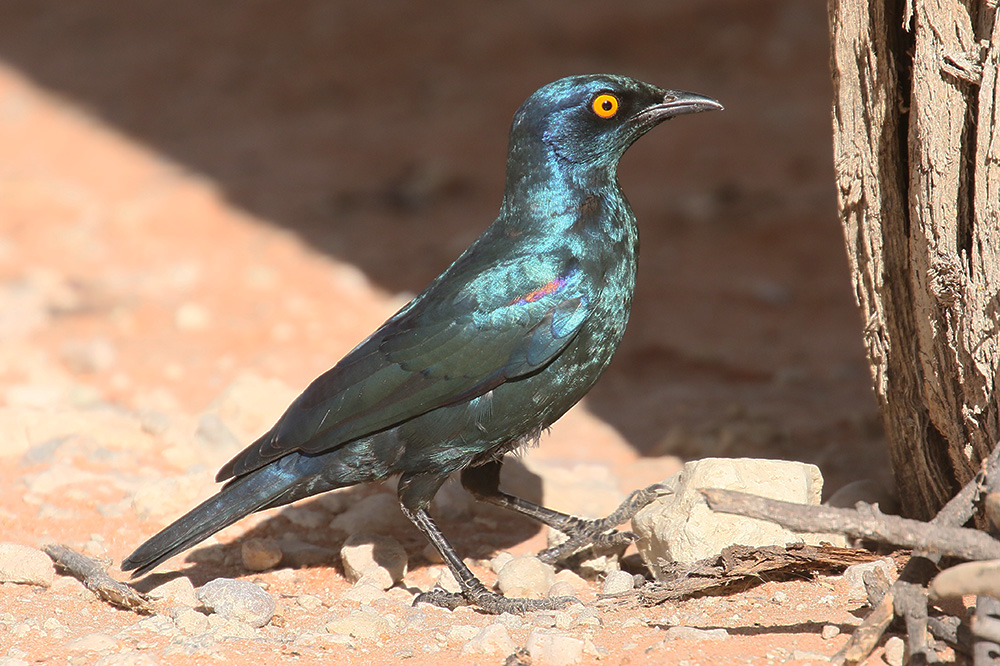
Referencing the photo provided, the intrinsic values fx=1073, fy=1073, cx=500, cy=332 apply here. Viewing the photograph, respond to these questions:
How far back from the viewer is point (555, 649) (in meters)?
2.83

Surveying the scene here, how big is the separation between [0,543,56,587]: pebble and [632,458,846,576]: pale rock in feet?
6.35

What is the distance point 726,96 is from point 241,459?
701 cm

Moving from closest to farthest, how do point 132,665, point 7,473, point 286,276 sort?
point 132,665 → point 7,473 → point 286,276

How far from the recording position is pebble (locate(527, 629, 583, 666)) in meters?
2.81

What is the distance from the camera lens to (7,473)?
4348 millimetres

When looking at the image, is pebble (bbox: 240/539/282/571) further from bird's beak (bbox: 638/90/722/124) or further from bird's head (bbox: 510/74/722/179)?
bird's beak (bbox: 638/90/722/124)

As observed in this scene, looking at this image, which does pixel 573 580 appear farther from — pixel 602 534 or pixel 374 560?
pixel 374 560

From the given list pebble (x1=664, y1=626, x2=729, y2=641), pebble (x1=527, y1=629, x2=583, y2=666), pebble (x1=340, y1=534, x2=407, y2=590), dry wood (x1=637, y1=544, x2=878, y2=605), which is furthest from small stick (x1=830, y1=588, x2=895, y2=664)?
pebble (x1=340, y1=534, x2=407, y2=590)

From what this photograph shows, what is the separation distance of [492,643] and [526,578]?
2.22 feet

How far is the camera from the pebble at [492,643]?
9.57ft

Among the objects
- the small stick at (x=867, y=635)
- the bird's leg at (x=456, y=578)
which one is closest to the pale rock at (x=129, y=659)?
the bird's leg at (x=456, y=578)

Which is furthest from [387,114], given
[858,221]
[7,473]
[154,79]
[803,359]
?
[858,221]

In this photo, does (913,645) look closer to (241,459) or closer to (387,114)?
(241,459)

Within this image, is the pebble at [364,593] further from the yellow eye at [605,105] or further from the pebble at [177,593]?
the yellow eye at [605,105]
